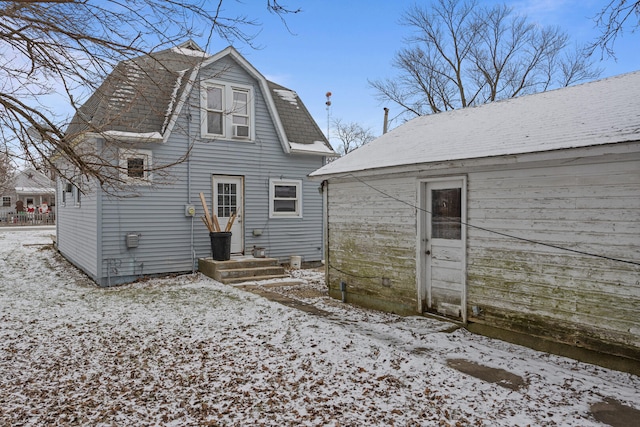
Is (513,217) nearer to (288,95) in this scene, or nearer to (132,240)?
(132,240)

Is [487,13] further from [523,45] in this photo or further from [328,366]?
[328,366]

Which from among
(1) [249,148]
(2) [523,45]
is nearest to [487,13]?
(2) [523,45]

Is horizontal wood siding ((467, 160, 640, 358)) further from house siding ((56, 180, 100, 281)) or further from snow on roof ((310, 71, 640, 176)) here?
house siding ((56, 180, 100, 281))

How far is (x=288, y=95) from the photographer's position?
14.1 metres

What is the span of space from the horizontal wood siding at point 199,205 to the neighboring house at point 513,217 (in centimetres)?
426

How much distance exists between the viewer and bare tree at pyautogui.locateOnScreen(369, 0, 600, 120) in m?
24.3

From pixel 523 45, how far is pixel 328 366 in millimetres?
25560

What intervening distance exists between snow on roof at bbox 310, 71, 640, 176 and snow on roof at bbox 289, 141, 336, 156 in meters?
4.05

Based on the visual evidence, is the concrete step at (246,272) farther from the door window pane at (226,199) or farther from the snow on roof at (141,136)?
the snow on roof at (141,136)

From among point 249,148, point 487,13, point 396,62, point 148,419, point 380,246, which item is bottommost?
point 148,419

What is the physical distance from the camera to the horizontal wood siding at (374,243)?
7.36 metres

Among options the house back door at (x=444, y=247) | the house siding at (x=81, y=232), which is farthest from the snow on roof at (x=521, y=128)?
the house siding at (x=81, y=232)

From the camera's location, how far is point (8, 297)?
8.88m

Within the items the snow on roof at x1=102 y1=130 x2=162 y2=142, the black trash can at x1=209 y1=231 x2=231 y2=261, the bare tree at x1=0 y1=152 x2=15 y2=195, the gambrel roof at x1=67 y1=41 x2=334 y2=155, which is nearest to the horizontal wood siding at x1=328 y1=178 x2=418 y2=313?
the black trash can at x1=209 y1=231 x2=231 y2=261
